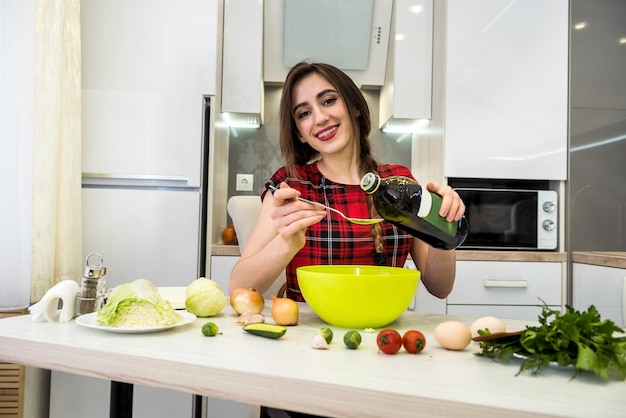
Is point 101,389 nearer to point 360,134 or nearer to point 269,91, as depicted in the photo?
point 360,134

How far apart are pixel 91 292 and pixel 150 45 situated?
1661mm

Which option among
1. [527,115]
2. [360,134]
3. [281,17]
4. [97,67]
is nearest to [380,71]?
[281,17]

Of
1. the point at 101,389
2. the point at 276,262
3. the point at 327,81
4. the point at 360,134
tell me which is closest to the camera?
the point at 276,262

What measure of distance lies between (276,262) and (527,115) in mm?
1736

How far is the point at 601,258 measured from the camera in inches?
81.9

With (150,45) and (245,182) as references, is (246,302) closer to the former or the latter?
(150,45)

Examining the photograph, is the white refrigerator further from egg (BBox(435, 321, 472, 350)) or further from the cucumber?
egg (BBox(435, 321, 472, 350))

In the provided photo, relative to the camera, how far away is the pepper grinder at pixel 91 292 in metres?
0.90

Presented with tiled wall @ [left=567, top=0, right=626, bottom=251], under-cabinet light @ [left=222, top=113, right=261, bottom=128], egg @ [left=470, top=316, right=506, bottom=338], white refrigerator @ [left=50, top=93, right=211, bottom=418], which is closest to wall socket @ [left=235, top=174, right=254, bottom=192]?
under-cabinet light @ [left=222, top=113, right=261, bottom=128]

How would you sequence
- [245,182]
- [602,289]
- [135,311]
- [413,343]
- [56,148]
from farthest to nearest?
[245,182] < [602,289] < [56,148] < [135,311] < [413,343]

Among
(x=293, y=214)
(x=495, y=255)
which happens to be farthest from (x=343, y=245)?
(x=495, y=255)

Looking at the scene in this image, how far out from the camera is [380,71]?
2.73 metres

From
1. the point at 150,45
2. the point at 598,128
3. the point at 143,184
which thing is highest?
the point at 150,45

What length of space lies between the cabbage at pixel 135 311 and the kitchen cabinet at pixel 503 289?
1646mm
